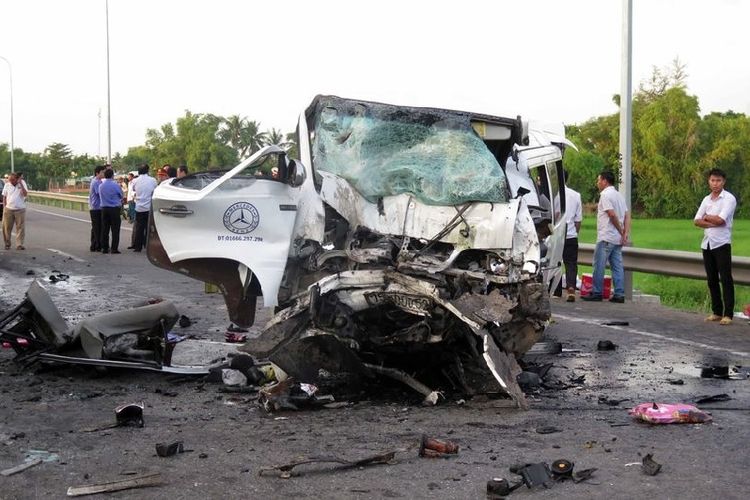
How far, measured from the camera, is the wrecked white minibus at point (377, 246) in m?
5.91

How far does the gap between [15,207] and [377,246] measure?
15.0 m

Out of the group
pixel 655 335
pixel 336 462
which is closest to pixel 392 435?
pixel 336 462

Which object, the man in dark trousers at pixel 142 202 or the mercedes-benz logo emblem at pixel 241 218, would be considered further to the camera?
the man in dark trousers at pixel 142 202

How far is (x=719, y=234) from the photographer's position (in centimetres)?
994

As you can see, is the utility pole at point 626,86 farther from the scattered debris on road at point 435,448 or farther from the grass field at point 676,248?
the scattered debris on road at point 435,448

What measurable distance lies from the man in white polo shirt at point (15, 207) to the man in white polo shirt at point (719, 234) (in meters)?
14.3

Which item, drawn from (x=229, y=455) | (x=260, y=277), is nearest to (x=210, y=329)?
(x=260, y=277)

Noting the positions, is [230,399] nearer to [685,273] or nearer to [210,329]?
[210,329]

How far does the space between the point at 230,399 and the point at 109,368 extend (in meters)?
1.29

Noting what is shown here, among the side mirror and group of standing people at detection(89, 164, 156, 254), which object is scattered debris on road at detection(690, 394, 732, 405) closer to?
the side mirror

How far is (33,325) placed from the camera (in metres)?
7.04

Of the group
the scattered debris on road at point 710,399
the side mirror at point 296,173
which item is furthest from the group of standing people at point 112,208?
the scattered debris on road at point 710,399

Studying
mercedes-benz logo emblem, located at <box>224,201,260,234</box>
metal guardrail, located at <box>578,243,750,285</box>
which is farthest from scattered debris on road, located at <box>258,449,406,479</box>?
metal guardrail, located at <box>578,243,750,285</box>

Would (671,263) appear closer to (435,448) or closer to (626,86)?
(626,86)
